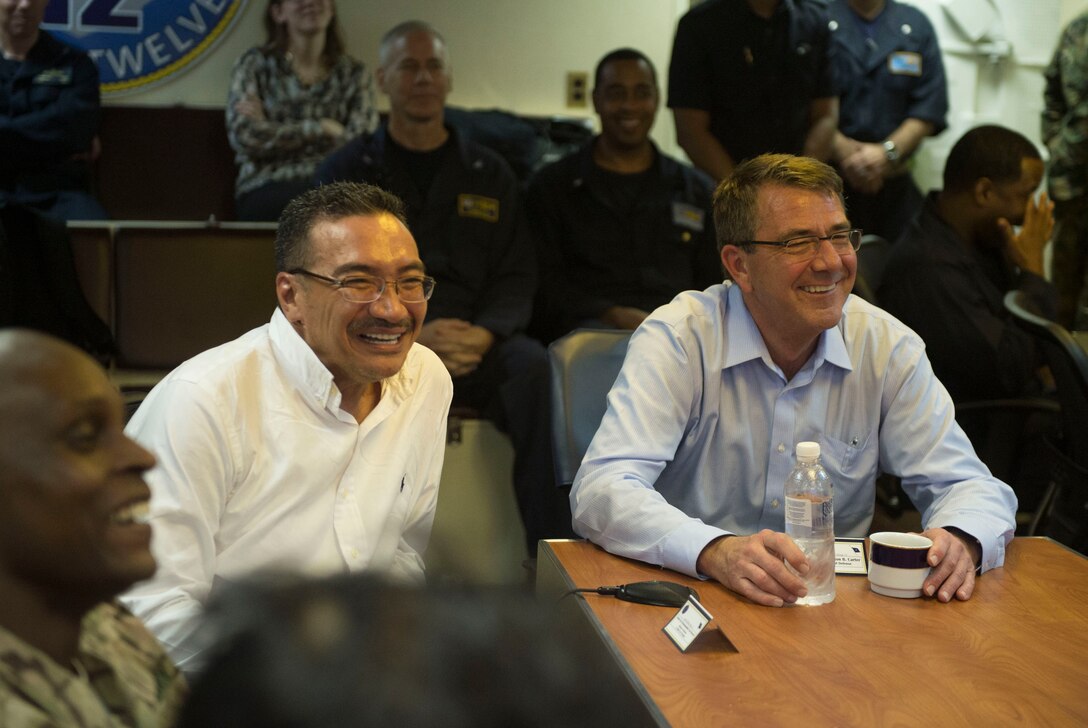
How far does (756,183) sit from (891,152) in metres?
2.88

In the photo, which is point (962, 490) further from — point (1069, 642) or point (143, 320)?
point (143, 320)

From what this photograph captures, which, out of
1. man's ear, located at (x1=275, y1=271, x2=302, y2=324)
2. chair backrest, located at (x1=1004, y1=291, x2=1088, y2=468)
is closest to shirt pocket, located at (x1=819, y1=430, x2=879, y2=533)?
chair backrest, located at (x1=1004, y1=291, x2=1088, y2=468)

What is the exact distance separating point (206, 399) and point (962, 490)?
1324 millimetres

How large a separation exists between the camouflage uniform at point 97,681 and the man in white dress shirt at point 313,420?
0.79 m

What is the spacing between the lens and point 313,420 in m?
1.97

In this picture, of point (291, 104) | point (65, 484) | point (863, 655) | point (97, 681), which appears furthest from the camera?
point (291, 104)

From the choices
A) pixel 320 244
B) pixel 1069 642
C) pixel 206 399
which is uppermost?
pixel 320 244

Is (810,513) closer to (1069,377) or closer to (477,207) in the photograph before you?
(1069,377)

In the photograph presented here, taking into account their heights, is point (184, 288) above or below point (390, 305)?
below

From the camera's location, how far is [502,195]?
4016mm

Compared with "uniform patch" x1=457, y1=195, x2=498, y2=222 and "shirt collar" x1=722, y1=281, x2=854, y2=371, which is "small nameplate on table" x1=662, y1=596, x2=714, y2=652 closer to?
"shirt collar" x1=722, y1=281, x2=854, y2=371

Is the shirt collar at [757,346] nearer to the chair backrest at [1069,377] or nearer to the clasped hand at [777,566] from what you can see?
the clasped hand at [777,566]

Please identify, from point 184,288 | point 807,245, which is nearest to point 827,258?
point 807,245

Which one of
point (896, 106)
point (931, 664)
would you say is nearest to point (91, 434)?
point (931, 664)
